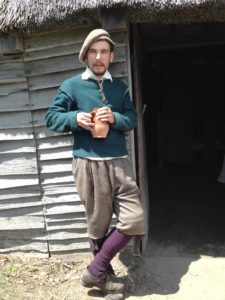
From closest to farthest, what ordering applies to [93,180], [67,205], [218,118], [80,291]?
[93,180] < [80,291] < [67,205] < [218,118]

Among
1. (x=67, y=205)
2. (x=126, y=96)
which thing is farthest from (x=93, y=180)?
(x=67, y=205)

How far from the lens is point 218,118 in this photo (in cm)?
883

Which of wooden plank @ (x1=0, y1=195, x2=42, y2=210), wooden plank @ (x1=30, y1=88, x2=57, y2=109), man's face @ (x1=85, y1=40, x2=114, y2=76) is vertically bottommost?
wooden plank @ (x1=0, y1=195, x2=42, y2=210)

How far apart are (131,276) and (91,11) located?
252cm

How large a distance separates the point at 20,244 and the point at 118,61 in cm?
223

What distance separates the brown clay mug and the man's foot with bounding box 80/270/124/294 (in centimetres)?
126

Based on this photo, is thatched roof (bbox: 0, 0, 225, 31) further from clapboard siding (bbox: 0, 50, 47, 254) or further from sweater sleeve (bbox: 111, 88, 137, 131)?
sweater sleeve (bbox: 111, 88, 137, 131)

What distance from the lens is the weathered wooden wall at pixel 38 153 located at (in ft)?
13.5

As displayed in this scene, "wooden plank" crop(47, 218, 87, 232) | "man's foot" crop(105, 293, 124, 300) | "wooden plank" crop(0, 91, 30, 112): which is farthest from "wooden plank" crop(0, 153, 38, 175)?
"man's foot" crop(105, 293, 124, 300)

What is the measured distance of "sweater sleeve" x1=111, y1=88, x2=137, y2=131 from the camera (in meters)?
3.38

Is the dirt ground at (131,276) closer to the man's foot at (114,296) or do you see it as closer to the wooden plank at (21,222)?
the man's foot at (114,296)

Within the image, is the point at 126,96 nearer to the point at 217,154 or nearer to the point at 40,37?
the point at 40,37

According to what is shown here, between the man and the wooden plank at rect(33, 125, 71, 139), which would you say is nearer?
the man

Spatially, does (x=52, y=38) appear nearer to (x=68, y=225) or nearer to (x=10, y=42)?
(x=10, y=42)
